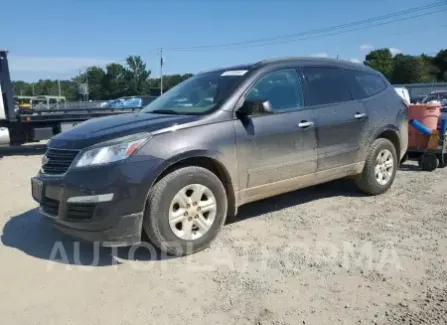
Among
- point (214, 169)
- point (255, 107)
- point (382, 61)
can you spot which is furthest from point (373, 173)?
point (382, 61)

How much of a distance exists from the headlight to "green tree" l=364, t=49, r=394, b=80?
82472 mm

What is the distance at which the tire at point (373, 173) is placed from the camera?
5602 mm

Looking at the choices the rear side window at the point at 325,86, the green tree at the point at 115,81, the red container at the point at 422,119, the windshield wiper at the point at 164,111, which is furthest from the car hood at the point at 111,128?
the green tree at the point at 115,81

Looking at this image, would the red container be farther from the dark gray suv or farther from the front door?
the front door

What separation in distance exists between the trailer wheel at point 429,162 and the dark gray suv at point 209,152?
244 centimetres

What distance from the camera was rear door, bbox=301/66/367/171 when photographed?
16.2 feet

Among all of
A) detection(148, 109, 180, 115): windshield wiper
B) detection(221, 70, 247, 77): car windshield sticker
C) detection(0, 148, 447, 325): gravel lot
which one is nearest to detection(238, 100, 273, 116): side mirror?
detection(221, 70, 247, 77): car windshield sticker

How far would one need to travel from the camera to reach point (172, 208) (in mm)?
3775

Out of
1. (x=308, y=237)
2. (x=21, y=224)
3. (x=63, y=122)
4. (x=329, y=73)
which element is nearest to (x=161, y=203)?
(x=308, y=237)

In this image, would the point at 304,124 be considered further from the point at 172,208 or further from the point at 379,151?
the point at 172,208

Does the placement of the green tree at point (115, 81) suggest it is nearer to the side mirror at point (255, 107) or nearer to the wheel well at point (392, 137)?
the wheel well at point (392, 137)

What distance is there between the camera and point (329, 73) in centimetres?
530

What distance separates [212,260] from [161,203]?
69cm

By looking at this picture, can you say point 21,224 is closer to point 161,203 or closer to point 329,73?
point 161,203
